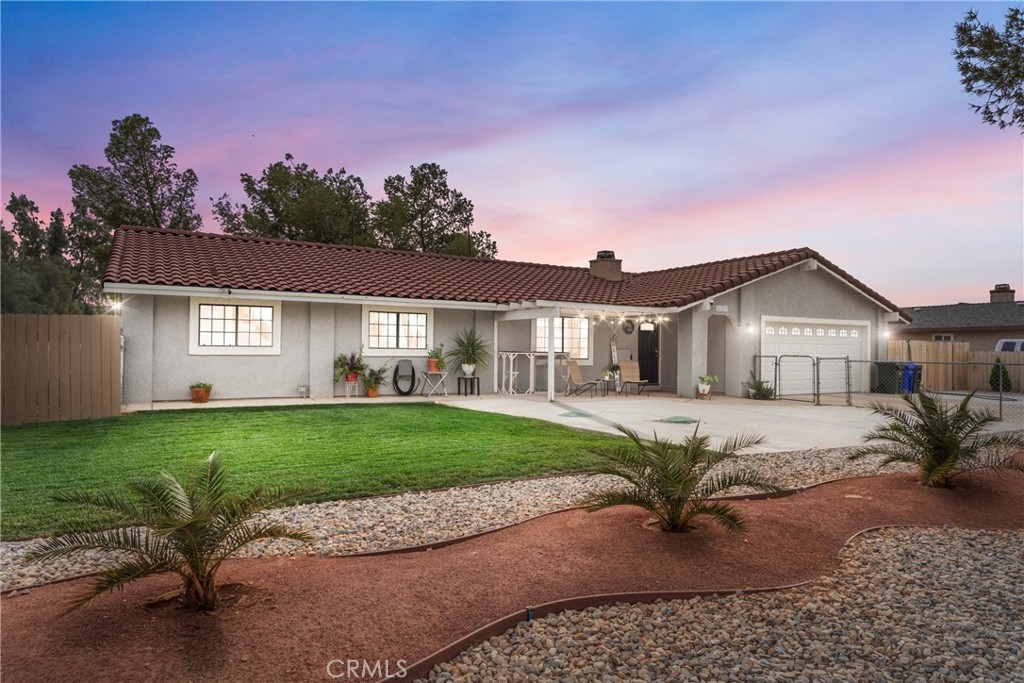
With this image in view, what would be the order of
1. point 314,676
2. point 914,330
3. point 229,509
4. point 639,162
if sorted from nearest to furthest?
point 314,676 → point 229,509 → point 639,162 → point 914,330

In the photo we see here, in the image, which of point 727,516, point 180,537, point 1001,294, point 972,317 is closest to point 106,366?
point 180,537

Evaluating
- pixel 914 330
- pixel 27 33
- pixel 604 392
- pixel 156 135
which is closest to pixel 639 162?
pixel 604 392

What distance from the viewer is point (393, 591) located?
11.6ft

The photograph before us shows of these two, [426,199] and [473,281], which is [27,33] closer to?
[473,281]

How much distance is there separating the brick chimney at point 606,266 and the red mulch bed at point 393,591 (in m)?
16.7

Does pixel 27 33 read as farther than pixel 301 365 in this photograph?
No

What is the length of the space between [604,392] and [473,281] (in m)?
4.94

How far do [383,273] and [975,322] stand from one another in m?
25.5

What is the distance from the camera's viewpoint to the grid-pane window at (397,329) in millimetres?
15750

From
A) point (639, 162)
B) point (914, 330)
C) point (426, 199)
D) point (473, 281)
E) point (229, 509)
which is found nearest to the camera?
point (229, 509)

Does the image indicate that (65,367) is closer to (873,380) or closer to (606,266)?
(606,266)

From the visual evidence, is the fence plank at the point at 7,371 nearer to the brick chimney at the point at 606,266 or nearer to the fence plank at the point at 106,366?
the fence plank at the point at 106,366

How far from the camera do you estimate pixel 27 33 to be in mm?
12117

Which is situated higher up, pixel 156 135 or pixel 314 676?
pixel 156 135
